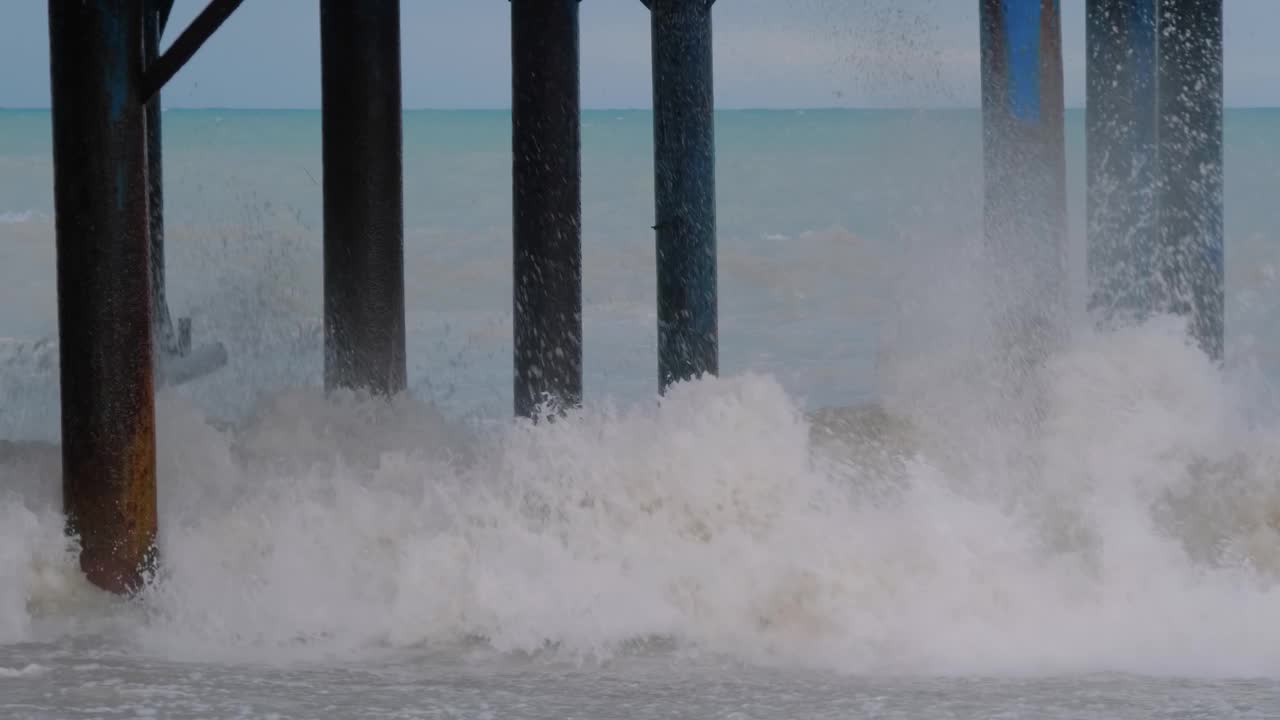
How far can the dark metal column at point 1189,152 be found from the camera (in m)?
6.52

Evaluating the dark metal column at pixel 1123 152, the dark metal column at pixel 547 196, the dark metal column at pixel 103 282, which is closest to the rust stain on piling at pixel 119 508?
the dark metal column at pixel 103 282

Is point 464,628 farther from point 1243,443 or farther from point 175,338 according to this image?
point 175,338

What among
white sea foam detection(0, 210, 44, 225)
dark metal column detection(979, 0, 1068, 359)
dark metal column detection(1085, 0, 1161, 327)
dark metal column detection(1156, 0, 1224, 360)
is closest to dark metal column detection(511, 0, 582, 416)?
dark metal column detection(979, 0, 1068, 359)

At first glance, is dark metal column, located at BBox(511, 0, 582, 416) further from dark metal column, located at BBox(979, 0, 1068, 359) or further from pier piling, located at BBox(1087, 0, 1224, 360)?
pier piling, located at BBox(1087, 0, 1224, 360)

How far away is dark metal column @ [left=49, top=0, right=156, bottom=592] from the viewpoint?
190 inches

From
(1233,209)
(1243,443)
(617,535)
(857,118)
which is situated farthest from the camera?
(857,118)

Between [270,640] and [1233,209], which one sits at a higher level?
[1233,209]

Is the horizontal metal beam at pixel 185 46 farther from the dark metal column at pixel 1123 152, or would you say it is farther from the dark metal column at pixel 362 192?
the dark metal column at pixel 1123 152

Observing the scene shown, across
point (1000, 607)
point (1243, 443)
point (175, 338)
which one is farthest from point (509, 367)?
point (1000, 607)

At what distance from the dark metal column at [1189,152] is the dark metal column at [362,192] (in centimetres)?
280

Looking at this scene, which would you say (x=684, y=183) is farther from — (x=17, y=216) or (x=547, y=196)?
(x=17, y=216)

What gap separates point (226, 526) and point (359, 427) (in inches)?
38.8

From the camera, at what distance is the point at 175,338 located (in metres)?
9.43

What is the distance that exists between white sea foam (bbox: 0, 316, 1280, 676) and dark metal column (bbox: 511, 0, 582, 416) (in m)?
0.39
